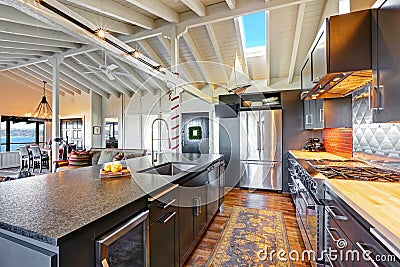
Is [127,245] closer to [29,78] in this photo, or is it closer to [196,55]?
[196,55]

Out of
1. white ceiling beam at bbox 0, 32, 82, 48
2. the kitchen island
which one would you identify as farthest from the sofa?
the kitchen island

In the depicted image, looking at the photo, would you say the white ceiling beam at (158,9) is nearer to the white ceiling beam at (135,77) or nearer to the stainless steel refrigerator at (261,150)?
the stainless steel refrigerator at (261,150)

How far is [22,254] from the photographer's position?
34.5 inches

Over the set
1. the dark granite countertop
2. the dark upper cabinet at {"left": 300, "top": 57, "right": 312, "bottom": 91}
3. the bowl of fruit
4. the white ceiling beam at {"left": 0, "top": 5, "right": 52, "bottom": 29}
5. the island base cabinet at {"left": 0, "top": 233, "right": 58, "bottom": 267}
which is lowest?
the island base cabinet at {"left": 0, "top": 233, "right": 58, "bottom": 267}

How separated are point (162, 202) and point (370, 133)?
7.72 feet

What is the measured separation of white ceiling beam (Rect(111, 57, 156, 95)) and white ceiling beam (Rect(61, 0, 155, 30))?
2.64m

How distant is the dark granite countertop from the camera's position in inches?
34.5

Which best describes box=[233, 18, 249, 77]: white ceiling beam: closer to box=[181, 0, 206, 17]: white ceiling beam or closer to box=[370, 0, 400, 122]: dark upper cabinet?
box=[181, 0, 206, 17]: white ceiling beam

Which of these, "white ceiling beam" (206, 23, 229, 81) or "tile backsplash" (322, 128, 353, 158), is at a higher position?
"white ceiling beam" (206, 23, 229, 81)

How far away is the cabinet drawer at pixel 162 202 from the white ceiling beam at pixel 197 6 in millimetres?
2846

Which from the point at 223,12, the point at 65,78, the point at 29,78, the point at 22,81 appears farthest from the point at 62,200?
the point at 22,81

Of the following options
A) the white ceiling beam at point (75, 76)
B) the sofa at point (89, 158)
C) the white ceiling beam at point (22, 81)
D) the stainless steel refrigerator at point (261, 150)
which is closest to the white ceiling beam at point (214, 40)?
the stainless steel refrigerator at point (261, 150)

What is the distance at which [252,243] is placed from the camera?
2525mm

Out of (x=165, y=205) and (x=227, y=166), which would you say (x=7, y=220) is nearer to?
(x=165, y=205)
